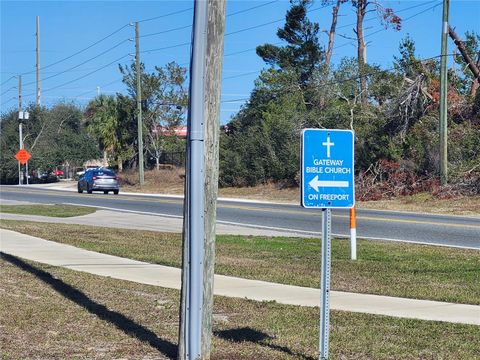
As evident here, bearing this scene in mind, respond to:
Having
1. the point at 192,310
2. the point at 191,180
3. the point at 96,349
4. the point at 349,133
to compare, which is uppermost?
the point at 349,133

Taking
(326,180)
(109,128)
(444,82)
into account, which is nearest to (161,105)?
(109,128)

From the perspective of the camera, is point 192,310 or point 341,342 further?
point 341,342

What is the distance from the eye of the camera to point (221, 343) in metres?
7.23

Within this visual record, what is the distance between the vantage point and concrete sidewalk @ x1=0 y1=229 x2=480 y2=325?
8852 mm

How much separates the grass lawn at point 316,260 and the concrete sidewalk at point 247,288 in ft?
1.34

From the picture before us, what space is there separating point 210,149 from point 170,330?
94.2 inches

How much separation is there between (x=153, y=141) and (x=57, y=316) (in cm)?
4890

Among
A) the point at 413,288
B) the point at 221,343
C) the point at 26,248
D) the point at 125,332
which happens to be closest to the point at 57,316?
the point at 125,332

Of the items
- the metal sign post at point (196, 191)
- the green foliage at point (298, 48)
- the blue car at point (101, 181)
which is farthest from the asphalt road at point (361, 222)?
the green foliage at point (298, 48)

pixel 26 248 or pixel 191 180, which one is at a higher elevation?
pixel 191 180

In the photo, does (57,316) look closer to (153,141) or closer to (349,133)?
(349,133)

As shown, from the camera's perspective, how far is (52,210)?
27.2 m

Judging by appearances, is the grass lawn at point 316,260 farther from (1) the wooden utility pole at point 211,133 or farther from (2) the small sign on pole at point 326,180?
(1) the wooden utility pole at point 211,133

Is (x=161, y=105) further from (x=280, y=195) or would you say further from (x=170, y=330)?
(x=170, y=330)
